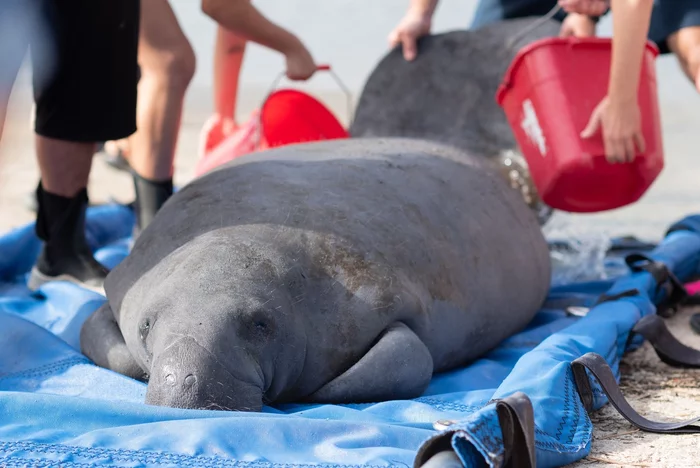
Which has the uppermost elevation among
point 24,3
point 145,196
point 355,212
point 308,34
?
point 24,3

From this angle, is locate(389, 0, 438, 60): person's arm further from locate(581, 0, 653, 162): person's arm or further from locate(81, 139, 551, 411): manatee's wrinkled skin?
locate(81, 139, 551, 411): manatee's wrinkled skin

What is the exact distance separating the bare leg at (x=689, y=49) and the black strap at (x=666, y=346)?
163 cm

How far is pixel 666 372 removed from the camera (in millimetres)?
3219

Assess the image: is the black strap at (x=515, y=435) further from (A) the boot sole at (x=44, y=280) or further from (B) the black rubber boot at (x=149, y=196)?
(B) the black rubber boot at (x=149, y=196)

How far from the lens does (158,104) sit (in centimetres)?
427

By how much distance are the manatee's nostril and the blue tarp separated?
8 cm

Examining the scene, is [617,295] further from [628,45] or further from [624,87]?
[628,45]

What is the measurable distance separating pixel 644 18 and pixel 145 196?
2.19 metres

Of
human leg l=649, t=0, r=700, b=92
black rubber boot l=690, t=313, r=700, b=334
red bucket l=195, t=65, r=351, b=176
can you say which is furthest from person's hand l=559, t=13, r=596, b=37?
Answer: black rubber boot l=690, t=313, r=700, b=334

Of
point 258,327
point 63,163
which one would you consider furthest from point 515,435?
point 63,163

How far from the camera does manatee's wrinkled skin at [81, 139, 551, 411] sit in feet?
8.02

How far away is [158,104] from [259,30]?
1.79ft

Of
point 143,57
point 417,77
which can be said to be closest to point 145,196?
point 143,57

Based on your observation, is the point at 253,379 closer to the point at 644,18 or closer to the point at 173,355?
the point at 173,355
